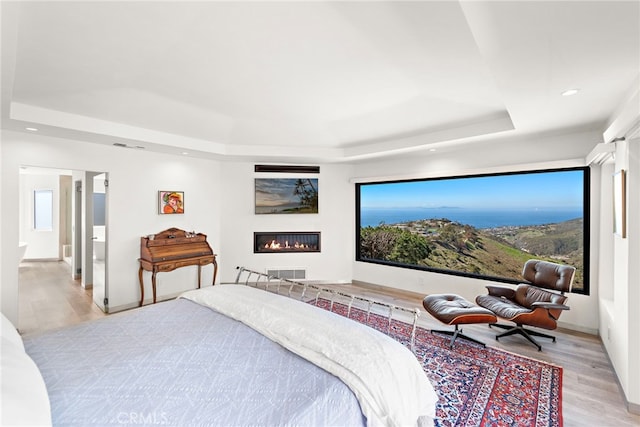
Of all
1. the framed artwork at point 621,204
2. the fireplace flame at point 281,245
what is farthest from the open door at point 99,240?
the framed artwork at point 621,204

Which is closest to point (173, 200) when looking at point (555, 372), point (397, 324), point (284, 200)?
point (284, 200)

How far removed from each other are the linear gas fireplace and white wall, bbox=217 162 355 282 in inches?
3.0

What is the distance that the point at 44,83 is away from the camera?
8.99 feet

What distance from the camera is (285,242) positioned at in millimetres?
5637

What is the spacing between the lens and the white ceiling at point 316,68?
1.69 m

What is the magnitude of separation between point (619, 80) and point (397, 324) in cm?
298

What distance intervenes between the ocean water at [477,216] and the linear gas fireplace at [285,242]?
1.00 meters

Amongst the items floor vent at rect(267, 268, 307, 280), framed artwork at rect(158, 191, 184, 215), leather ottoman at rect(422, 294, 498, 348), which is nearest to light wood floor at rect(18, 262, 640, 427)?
leather ottoman at rect(422, 294, 498, 348)

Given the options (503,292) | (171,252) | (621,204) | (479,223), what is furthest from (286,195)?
(621,204)

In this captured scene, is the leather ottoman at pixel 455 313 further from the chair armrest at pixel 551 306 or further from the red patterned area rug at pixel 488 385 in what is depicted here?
the chair armrest at pixel 551 306

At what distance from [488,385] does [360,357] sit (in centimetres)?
154

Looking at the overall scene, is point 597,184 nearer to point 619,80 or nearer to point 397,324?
point 619,80

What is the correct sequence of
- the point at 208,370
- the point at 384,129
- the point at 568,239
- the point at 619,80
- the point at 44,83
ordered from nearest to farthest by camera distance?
the point at 208,370, the point at 619,80, the point at 44,83, the point at 568,239, the point at 384,129

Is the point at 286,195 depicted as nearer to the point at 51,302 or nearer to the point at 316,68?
the point at 316,68
